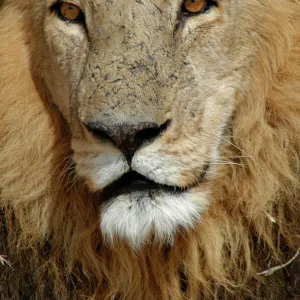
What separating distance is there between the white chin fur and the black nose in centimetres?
26

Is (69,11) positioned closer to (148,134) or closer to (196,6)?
(196,6)

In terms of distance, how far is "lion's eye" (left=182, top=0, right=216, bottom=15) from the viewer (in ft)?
14.0

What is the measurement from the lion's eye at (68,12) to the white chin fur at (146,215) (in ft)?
3.69

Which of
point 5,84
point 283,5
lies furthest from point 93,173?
point 283,5

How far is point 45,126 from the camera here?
4.76 m

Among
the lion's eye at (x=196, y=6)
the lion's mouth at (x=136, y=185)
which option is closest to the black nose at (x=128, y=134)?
the lion's mouth at (x=136, y=185)

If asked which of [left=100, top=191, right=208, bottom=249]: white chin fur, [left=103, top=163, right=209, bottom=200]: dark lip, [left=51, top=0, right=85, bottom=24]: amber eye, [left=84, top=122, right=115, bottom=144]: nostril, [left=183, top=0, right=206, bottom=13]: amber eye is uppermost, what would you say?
[left=183, top=0, right=206, bottom=13]: amber eye

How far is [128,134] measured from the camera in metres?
3.67

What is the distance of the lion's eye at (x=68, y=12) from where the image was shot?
442 cm

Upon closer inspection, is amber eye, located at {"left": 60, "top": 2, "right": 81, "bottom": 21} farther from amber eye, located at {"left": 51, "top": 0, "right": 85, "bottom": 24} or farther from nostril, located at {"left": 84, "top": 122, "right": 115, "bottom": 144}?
nostril, located at {"left": 84, "top": 122, "right": 115, "bottom": 144}

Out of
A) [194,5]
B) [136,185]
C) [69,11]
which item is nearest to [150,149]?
[136,185]

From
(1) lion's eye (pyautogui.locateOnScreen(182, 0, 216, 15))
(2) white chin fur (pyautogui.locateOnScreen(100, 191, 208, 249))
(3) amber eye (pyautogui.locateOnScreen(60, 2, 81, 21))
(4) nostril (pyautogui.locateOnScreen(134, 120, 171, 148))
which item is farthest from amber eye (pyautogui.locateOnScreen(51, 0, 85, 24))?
(2) white chin fur (pyautogui.locateOnScreen(100, 191, 208, 249))

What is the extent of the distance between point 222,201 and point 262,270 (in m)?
0.45

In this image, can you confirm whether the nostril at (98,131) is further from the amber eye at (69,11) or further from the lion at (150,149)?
the amber eye at (69,11)
